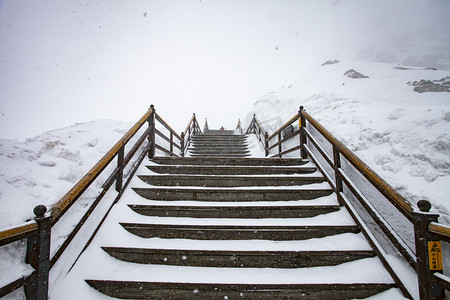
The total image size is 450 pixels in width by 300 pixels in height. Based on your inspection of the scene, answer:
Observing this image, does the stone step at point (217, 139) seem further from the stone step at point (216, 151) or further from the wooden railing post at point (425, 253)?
the wooden railing post at point (425, 253)

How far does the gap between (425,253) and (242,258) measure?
1.56 metres

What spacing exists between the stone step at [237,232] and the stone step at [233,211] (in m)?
0.25

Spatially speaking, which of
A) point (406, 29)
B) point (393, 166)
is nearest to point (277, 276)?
point (393, 166)

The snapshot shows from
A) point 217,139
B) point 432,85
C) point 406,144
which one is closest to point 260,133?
point 217,139

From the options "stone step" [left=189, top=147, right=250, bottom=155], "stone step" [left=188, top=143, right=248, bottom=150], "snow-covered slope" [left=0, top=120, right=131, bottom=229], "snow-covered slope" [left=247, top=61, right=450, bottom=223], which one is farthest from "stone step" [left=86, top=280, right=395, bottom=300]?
"stone step" [left=188, top=143, right=248, bottom=150]

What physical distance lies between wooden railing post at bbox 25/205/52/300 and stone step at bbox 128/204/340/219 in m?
1.05

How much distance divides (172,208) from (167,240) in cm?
41

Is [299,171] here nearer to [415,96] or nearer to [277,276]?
[277,276]

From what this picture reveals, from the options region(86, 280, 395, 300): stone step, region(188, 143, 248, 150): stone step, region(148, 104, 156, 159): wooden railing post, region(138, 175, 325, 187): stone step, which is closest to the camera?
region(86, 280, 395, 300): stone step

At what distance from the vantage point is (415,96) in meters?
9.36

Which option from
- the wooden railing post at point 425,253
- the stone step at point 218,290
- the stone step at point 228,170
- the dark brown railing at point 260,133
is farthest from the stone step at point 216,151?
the wooden railing post at point 425,253

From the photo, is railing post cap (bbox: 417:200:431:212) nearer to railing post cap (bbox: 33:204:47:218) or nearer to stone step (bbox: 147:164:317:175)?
stone step (bbox: 147:164:317:175)

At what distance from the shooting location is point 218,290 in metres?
1.76

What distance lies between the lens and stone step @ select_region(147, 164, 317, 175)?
3.37m
